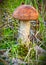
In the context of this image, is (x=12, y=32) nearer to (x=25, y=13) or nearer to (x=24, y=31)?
(x=24, y=31)

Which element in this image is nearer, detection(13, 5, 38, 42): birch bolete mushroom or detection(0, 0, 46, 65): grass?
detection(0, 0, 46, 65): grass

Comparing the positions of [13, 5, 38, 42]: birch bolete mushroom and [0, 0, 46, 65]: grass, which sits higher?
[13, 5, 38, 42]: birch bolete mushroom

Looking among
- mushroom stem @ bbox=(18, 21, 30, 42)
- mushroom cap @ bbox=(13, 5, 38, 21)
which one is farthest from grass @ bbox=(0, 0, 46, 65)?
mushroom cap @ bbox=(13, 5, 38, 21)

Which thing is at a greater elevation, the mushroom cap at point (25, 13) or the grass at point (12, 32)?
the mushroom cap at point (25, 13)

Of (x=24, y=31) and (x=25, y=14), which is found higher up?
(x=25, y=14)

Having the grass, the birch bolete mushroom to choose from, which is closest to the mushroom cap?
the birch bolete mushroom

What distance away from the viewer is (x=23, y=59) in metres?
1.60

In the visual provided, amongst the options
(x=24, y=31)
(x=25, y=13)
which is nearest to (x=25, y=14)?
(x=25, y=13)

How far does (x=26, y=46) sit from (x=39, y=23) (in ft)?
1.07

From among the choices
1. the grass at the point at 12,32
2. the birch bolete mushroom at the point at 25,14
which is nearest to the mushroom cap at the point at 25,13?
the birch bolete mushroom at the point at 25,14

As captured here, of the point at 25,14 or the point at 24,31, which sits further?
the point at 24,31

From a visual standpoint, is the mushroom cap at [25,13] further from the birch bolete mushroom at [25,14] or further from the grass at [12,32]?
the grass at [12,32]

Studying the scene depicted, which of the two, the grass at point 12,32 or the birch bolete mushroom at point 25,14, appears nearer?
the grass at point 12,32

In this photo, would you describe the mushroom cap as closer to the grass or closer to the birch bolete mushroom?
the birch bolete mushroom
